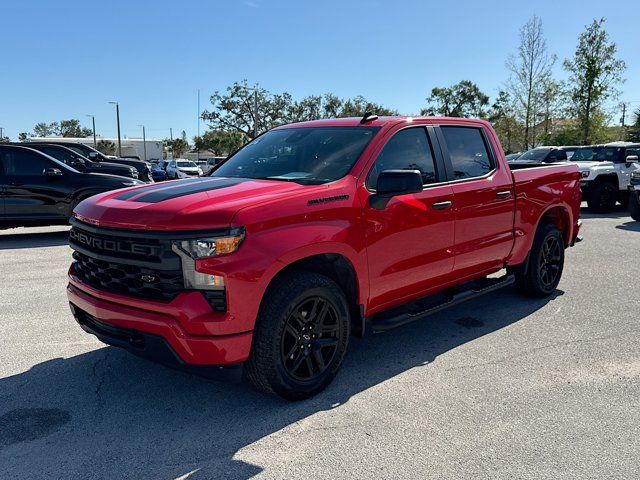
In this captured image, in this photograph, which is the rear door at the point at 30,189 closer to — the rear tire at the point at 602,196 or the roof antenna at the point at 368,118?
the roof antenna at the point at 368,118

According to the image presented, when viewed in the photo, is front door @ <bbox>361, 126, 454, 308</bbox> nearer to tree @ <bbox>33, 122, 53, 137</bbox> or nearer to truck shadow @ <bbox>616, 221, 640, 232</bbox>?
truck shadow @ <bbox>616, 221, 640, 232</bbox>

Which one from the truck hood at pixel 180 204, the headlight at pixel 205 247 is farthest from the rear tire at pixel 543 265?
the headlight at pixel 205 247

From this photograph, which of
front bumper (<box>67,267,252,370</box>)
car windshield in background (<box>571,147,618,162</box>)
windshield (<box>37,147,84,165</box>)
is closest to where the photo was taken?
front bumper (<box>67,267,252,370</box>)

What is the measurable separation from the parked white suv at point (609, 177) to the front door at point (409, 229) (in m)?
11.5

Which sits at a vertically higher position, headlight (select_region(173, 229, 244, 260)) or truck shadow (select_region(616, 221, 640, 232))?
headlight (select_region(173, 229, 244, 260))

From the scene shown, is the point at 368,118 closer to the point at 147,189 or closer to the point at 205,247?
the point at 147,189

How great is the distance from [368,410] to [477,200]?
2205 mm

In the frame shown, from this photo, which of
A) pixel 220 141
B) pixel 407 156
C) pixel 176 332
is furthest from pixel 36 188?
pixel 220 141

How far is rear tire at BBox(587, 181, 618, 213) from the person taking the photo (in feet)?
47.3

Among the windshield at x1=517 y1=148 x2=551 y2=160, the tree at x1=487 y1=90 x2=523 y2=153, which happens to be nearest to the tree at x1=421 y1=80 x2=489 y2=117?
the tree at x1=487 y1=90 x2=523 y2=153

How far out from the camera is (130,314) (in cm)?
315

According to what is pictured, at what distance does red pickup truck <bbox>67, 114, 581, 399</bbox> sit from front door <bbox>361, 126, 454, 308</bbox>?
1 centimetres

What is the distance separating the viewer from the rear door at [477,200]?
456cm

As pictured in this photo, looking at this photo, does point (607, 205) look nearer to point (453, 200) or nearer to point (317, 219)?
point (453, 200)
